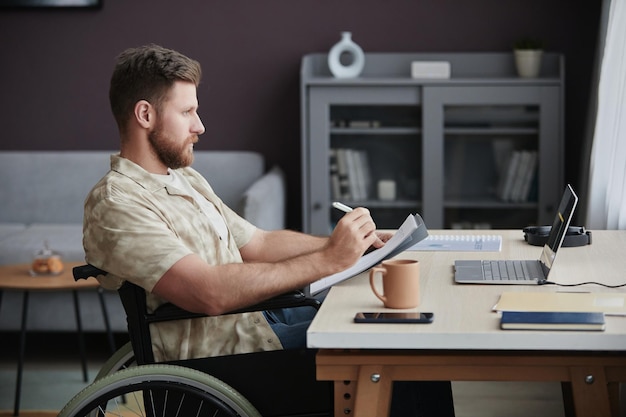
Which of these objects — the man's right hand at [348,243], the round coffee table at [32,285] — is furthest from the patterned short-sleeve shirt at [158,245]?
the round coffee table at [32,285]

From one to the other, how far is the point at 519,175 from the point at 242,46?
1.42 m

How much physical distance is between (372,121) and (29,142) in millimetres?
1708

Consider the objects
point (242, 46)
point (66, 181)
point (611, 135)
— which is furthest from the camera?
point (242, 46)

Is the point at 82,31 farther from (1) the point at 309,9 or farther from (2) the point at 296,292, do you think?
(2) the point at 296,292

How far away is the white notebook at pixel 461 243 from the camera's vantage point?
2.33m

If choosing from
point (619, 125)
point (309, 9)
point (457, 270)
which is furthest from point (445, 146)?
point (457, 270)

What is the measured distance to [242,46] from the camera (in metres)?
4.73

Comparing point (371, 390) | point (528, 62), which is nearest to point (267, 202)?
point (528, 62)

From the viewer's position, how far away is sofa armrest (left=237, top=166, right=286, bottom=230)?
371cm

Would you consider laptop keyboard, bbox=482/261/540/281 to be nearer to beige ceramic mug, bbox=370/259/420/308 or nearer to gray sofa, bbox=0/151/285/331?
beige ceramic mug, bbox=370/259/420/308

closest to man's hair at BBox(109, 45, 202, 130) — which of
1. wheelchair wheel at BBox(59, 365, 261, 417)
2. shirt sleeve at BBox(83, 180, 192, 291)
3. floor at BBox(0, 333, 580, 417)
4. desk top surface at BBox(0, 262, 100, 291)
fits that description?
shirt sleeve at BBox(83, 180, 192, 291)

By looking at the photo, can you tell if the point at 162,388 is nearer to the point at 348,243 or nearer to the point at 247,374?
the point at 247,374

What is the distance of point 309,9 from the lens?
184 inches

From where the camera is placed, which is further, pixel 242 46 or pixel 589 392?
pixel 242 46
